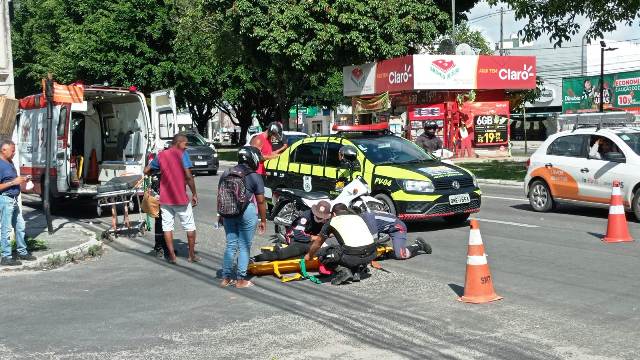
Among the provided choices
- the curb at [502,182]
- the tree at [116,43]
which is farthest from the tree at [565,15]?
the tree at [116,43]

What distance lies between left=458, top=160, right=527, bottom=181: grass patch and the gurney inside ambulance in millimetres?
11134

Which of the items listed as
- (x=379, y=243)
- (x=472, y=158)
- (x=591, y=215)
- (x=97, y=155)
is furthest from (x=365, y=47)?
(x=379, y=243)

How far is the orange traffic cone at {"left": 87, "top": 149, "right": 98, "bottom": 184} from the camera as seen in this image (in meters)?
16.9

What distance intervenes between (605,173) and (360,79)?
23420mm

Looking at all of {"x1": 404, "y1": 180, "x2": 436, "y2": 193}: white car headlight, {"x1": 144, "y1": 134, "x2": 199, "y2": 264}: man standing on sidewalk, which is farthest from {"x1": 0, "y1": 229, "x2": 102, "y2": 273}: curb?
{"x1": 404, "y1": 180, "x2": 436, "y2": 193}: white car headlight

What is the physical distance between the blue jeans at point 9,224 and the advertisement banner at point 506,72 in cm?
2650

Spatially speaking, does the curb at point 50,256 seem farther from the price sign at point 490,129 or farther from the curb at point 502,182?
the price sign at point 490,129

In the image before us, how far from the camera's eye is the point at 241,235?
827cm

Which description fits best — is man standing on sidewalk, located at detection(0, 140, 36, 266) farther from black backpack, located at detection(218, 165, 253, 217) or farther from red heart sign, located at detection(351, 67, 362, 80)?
red heart sign, located at detection(351, 67, 362, 80)

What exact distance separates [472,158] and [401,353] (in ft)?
93.3

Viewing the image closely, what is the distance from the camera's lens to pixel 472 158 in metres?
33.4

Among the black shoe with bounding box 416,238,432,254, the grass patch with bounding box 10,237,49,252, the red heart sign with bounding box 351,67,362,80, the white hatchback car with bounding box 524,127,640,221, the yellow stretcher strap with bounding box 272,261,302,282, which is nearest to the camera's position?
the yellow stretcher strap with bounding box 272,261,302,282

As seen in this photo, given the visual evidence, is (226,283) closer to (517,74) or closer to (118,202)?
(118,202)

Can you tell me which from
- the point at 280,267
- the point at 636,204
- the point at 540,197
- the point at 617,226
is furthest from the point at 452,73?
the point at 280,267
